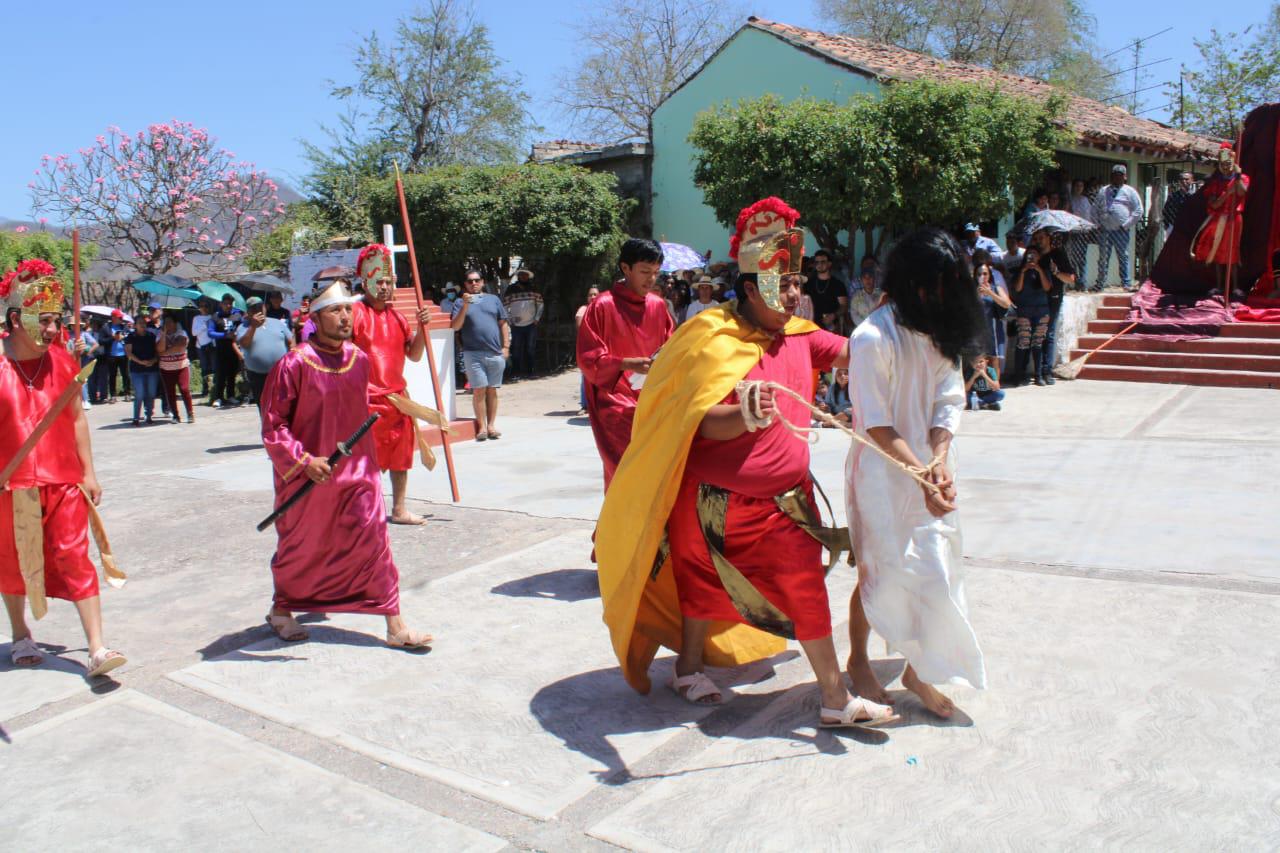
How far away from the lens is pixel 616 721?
3939 mm

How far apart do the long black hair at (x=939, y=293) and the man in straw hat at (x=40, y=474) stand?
3415 millimetres

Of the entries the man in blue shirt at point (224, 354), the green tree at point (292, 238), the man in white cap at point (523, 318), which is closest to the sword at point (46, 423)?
the man in blue shirt at point (224, 354)

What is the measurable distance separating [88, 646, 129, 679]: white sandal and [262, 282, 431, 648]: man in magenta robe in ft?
2.30

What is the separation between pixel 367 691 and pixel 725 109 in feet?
42.6

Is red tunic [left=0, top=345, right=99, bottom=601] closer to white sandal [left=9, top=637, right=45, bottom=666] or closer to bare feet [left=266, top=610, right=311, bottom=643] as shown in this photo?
white sandal [left=9, top=637, right=45, bottom=666]

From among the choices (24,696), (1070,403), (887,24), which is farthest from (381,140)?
(24,696)

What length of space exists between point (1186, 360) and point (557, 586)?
10.4 metres

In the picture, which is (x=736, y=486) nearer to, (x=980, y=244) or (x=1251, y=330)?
(x=980, y=244)

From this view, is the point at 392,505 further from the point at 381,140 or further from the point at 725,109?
the point at 381,140

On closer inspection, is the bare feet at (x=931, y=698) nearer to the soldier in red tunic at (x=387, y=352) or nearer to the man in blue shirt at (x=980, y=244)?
the soldier in red tunic at (x=387, y=352)

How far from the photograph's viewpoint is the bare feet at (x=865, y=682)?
3854mm

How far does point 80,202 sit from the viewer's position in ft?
78.6

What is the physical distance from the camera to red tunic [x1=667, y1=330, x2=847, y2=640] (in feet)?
12.0

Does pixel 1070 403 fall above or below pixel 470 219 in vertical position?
below
